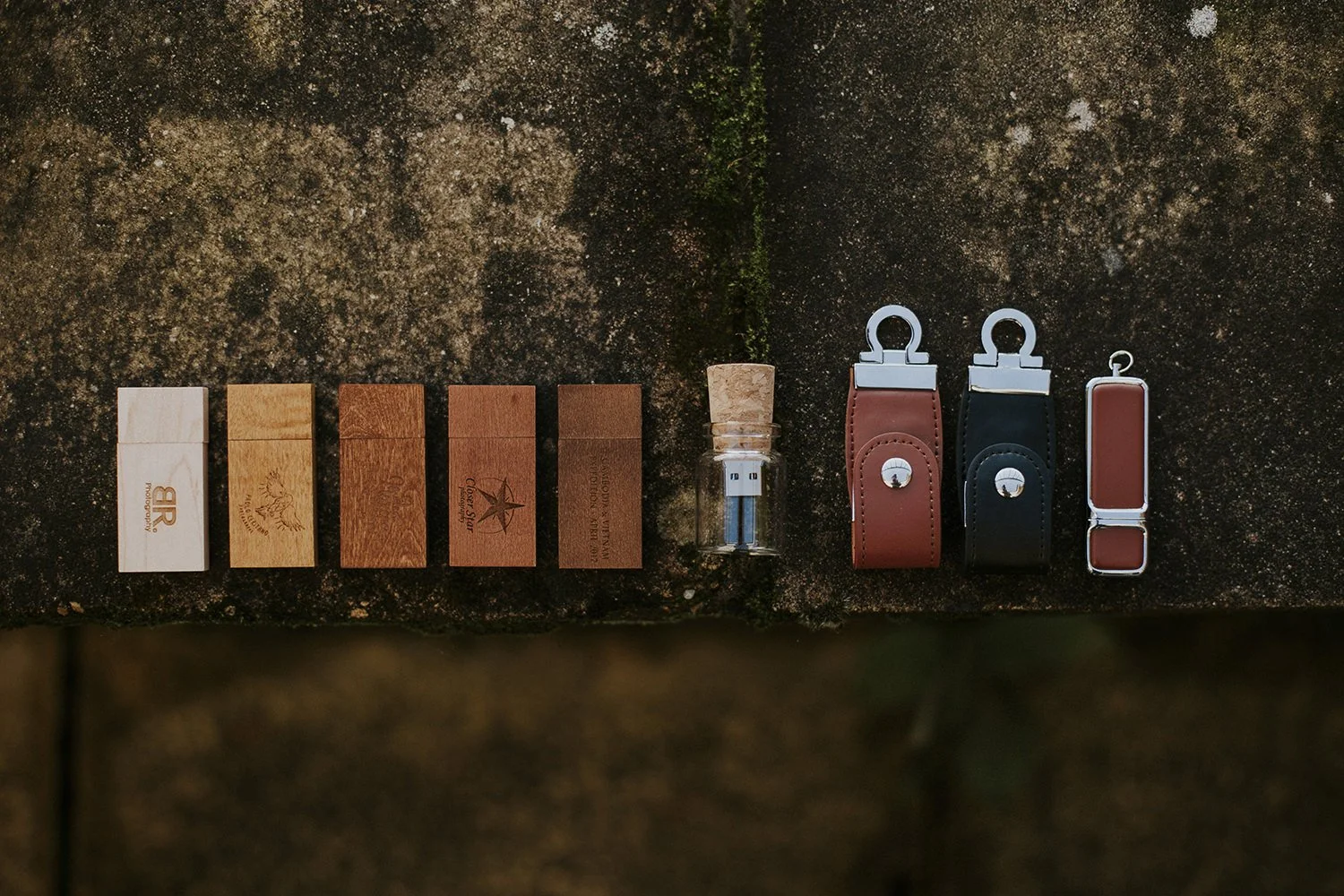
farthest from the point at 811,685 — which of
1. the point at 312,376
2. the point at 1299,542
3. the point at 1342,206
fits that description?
the point at 1342,206

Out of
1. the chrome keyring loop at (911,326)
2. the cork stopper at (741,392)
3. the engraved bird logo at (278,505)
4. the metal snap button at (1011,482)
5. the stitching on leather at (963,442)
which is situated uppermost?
the chrome keyring loop at (911,326)

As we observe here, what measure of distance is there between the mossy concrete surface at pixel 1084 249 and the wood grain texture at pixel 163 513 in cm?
134

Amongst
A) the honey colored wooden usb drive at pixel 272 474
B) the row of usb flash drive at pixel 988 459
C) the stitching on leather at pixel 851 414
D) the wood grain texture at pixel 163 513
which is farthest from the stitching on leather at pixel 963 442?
the wood grain texture at pixel 163 513

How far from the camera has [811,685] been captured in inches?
83.9

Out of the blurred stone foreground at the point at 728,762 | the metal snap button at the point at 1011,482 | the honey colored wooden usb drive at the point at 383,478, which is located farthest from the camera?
the blurred stone foreground at the point at 728,762

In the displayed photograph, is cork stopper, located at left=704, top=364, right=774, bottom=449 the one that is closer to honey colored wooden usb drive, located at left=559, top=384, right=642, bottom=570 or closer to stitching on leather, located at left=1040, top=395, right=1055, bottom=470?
honey colored wooden usb drive, located at left=559, top=384, right=642, bottom=570

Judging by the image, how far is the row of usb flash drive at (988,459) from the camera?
162 cm

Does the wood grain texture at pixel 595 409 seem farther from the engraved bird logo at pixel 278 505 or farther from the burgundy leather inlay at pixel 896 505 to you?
the engraved bird logo at pixel 278 505

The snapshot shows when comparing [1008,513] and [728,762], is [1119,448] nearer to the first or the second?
[1008,513]

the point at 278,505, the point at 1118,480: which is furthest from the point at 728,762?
the point at 278,505

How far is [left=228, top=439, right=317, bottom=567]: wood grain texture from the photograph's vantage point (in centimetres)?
172

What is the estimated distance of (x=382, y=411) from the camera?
1717 millimetres

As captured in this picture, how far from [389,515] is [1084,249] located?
5.63 ft

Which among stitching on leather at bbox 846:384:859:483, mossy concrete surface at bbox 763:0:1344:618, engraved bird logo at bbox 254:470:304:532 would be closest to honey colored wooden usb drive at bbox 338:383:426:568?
engraved bird logo at bbox 254:470:304:532
